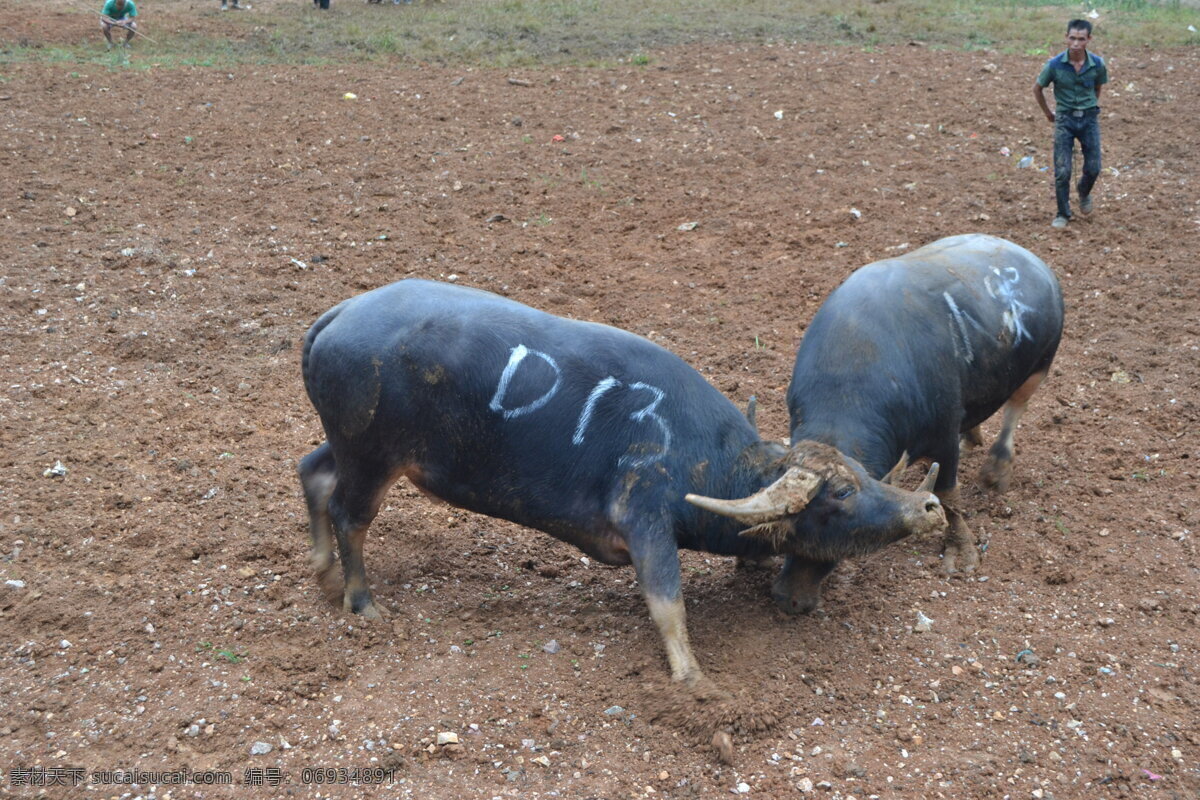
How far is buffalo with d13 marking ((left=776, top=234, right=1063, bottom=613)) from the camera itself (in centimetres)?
540

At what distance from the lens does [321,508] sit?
5453mm

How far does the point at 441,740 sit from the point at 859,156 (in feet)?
27.1

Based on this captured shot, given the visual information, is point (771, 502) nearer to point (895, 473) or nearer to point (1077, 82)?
point (895, 473)

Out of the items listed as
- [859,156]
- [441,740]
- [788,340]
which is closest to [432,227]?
[788,340]

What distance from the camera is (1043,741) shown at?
179 inches

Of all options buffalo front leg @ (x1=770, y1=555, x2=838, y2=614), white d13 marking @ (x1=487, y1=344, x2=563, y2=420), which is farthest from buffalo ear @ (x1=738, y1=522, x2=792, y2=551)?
white d13 marking @ (x1=487, y1=344, x2=563, y2=420)

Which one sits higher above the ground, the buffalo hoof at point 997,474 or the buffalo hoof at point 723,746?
the buffalo hoof at point 997,474

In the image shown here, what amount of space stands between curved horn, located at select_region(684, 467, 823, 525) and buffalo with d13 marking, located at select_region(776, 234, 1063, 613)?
0.48 m

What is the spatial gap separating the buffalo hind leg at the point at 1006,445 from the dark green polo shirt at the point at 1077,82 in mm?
3771

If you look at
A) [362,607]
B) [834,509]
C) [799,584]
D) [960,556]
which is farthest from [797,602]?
[362,607]

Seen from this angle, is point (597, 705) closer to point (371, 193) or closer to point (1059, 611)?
point (1059, 611)

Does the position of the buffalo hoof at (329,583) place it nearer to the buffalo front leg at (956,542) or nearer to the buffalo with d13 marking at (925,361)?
the buffalo with d13 marking at (925,361)

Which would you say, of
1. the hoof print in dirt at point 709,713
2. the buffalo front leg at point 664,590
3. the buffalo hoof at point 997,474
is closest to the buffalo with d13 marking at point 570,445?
the buffalo front leg at point 664,590

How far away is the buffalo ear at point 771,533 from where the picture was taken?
15.7 ft
